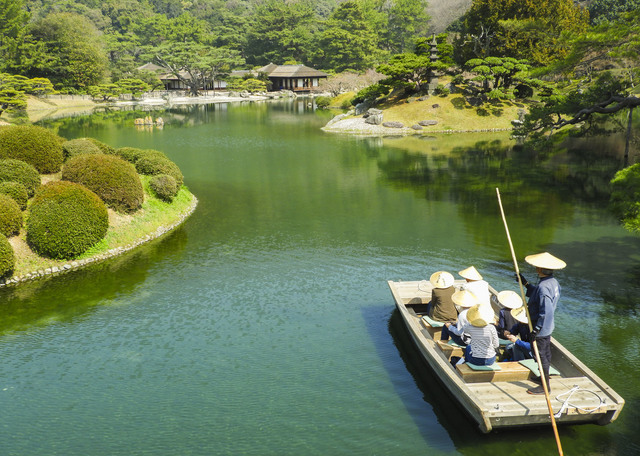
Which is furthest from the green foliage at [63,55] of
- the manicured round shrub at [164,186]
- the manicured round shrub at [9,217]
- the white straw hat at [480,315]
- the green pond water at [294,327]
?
the white straw hat at [480,315]

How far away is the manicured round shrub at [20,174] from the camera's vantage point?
2064 cm

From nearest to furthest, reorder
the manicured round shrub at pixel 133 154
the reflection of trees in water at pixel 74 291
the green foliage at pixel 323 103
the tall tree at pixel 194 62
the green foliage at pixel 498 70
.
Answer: the reflection of trees in water at pixel 74 291
the manicured round shrub at pixel 133 154
the green foliage at pixel 498 70
the green foliage at pixel 323 103
the tall tree at pixel 194 62

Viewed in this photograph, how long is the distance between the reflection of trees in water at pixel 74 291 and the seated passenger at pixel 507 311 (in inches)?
464

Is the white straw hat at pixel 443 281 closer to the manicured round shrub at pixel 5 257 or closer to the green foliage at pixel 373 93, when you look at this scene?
the manicured round shrub at pixel 5 257

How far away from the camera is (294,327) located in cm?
1464

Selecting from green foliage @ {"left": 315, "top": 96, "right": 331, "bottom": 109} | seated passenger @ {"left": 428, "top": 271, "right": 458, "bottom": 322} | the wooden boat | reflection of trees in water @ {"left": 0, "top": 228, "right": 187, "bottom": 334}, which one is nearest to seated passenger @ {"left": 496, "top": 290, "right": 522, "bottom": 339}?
the wooden boat

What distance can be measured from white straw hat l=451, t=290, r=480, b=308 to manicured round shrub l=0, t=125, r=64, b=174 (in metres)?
20.4

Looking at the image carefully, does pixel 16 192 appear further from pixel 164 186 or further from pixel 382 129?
pixel 382 129

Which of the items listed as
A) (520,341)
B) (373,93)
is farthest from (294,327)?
(373,93)

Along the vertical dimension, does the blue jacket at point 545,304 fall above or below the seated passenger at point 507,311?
above

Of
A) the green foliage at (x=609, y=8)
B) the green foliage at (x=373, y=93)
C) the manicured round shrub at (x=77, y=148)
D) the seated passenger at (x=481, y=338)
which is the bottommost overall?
the seated passenger at (x=481, y=338)

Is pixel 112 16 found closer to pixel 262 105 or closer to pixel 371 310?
pixel 262 105

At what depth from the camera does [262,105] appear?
9225cm

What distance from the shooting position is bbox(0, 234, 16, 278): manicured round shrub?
16.7 meters
